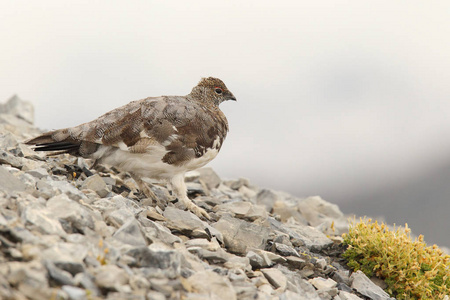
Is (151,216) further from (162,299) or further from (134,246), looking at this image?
(162,299)

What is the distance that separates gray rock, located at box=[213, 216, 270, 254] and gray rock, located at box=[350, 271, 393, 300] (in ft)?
4.10

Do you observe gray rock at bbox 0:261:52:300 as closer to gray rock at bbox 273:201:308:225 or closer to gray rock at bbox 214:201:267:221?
gray rock at bbox 214:201:267:221

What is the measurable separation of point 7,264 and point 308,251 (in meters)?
4.43

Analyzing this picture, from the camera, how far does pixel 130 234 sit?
468cm

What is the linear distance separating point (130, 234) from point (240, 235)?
1.97 m

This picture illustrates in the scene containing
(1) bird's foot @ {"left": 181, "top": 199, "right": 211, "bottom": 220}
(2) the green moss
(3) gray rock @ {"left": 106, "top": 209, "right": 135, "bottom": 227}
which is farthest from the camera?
(1) bird's foot @ {"left": 181, "top": 199, "right": 211, "bottom": 220}

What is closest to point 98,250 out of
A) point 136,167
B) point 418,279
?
point 136,167

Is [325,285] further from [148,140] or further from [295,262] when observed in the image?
[148,140]

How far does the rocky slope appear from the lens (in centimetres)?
371

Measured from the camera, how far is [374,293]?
6.03m

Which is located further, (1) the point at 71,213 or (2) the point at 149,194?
(2) the point at 149,194

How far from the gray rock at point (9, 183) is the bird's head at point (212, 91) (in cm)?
345

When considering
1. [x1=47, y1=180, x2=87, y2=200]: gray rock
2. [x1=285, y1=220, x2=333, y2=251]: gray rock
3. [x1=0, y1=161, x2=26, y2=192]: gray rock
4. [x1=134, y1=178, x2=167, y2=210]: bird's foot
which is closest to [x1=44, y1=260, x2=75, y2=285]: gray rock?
[x1=47, y1=180, x2=87, y2=200]: gray rock

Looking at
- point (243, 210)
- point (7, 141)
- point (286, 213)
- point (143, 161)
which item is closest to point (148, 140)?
point (143, 161)
